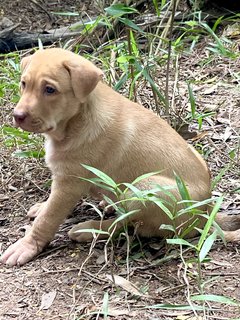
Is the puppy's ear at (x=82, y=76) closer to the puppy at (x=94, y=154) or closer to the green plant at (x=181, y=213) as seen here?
the puppy at (x=94, y=154)

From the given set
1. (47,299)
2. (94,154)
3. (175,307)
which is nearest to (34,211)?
(94,154)

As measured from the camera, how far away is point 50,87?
393 centimetres

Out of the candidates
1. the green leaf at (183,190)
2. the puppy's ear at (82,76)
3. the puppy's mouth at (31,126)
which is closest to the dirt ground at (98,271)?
the green leaf at (183,190)

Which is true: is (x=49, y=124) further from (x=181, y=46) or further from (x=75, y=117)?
(x=181, y=46)

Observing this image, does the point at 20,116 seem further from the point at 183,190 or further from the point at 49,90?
the point at 183,190

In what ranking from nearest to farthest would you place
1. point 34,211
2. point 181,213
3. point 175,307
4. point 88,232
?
point 175,307, point 181,213, point 88,232, point 34,211

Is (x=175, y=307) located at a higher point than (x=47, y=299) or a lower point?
higher

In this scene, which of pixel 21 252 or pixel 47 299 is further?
pixel 21 252

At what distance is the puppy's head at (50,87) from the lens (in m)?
3.91

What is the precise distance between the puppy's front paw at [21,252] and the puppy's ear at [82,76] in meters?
0.99

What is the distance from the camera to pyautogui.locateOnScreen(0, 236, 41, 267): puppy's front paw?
4117mm

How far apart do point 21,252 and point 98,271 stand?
540 millimetres

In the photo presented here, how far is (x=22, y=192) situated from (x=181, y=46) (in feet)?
8.56

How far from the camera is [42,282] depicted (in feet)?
12.8
